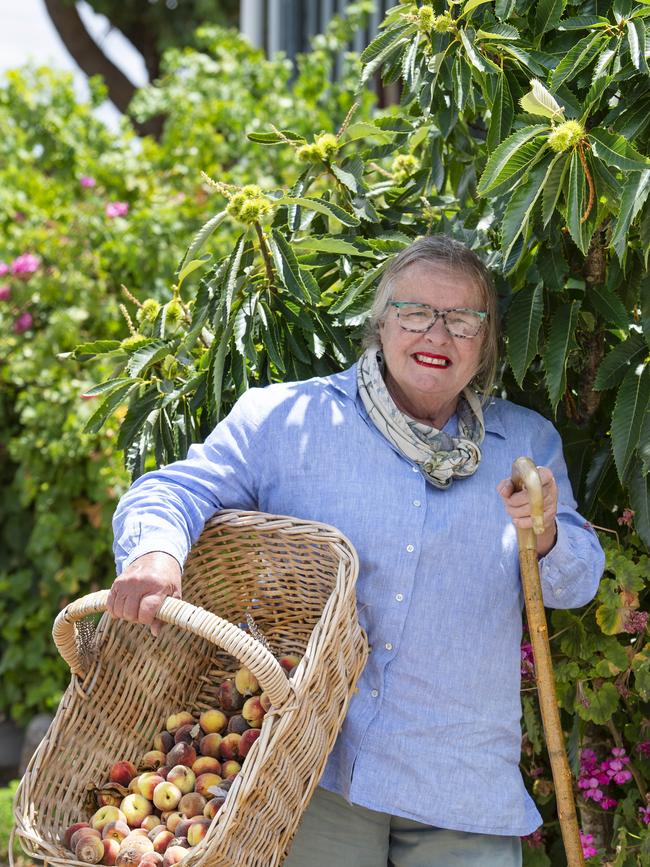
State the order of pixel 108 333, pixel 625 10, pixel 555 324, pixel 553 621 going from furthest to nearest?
pixel 108 333 < pixel 553 621 < pixel 555 324 < pixel 625 10

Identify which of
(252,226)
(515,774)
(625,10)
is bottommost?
(515,774)

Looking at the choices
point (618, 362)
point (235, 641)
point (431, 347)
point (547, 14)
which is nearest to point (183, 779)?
point (235, 641)

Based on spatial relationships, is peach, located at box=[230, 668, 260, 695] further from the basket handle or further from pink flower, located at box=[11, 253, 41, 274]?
pink flower, located at box=[11, 253, 41, 274]

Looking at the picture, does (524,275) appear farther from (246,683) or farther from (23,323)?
(23,323)

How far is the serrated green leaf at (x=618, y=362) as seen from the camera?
2075 millimetres

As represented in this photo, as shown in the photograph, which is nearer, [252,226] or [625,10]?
[625,10]

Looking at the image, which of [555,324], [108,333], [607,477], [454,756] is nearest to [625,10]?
[555,324]

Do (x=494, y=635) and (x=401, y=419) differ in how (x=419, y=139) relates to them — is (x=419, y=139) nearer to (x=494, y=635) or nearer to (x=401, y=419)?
(x=401, y=419)

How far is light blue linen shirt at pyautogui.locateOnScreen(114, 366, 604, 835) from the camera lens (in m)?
1.82

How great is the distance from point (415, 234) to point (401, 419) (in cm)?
72

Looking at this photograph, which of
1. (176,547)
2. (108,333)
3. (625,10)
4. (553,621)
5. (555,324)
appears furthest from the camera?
(108,333)

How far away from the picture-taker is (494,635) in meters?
1.89

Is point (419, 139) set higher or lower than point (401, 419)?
higher

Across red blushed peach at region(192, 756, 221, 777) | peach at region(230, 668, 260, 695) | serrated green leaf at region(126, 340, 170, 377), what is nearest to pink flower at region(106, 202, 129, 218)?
serrated green leaf at region(126, 340, 170, 377)
